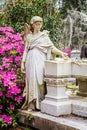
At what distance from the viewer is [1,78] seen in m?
5.95

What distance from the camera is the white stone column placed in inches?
217

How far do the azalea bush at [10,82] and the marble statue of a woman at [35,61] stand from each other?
0.25 m

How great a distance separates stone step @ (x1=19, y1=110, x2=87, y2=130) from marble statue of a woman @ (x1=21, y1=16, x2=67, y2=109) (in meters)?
0.20

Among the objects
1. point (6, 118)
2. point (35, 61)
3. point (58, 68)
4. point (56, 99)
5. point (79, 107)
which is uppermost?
point (35, 61)

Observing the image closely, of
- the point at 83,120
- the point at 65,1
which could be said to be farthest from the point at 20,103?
the point at 65,1

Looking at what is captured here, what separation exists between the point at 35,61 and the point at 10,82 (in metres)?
0.57

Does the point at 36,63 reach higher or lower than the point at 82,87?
higher

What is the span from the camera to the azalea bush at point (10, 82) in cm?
595

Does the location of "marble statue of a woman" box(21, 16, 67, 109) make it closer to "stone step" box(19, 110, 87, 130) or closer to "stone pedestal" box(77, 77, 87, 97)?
"stone step" box(19, 110, 87, 130)

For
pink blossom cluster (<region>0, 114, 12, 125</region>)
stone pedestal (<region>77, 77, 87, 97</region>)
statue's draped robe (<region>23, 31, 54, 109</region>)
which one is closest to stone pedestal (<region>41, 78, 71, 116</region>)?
statue's draped robe (<region>23, 31, 54, 109</region>)

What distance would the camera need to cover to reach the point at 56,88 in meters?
5.56

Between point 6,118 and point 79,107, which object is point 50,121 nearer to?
Answer: point 79,107

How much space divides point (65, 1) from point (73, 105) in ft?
65.9

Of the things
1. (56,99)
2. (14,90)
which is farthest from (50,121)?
Result: (14,90)
